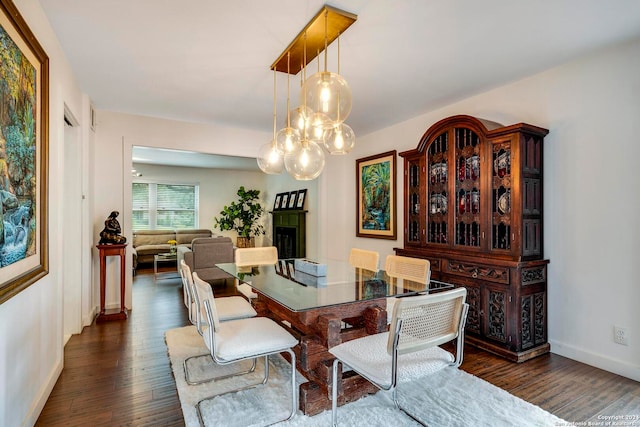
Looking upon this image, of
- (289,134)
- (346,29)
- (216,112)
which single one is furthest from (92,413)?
(216,112)

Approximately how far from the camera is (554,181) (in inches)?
115

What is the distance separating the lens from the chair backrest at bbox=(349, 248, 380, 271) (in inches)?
126

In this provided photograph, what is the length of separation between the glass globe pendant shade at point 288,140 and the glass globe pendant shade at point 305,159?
0.04 metres

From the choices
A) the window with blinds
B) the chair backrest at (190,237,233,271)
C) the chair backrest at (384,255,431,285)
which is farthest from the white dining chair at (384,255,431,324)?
the window with blinds

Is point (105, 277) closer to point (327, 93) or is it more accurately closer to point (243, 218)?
point (327, 93)

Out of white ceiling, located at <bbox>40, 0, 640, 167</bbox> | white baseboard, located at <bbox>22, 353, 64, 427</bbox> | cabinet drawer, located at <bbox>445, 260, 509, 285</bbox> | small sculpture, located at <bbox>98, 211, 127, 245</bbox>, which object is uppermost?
white ceiling, located at <bbox>40, 0, 640, 167</bbox>

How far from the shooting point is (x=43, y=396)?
6.70 feet

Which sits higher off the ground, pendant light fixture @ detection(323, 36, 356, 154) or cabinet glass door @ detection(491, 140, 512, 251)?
pendant light fixture @ detection(323, 36, 356, 154)

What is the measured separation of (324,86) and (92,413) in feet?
7.77

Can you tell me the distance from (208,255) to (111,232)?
5.24 feet

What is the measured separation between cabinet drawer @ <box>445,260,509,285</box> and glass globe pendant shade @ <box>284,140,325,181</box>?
1.69 m

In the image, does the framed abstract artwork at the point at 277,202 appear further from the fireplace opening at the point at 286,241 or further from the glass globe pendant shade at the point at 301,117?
the glass globe pendant shade at the point at 301,117

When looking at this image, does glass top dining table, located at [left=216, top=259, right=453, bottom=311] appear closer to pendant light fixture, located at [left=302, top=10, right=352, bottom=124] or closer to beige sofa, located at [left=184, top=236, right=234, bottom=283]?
pendant light fixture, located at [left=302, top=10, right=352, bottom=124]

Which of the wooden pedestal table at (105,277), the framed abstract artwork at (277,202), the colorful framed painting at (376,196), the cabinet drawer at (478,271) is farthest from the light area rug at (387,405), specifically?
the framed abstract artwork at (277,202)
